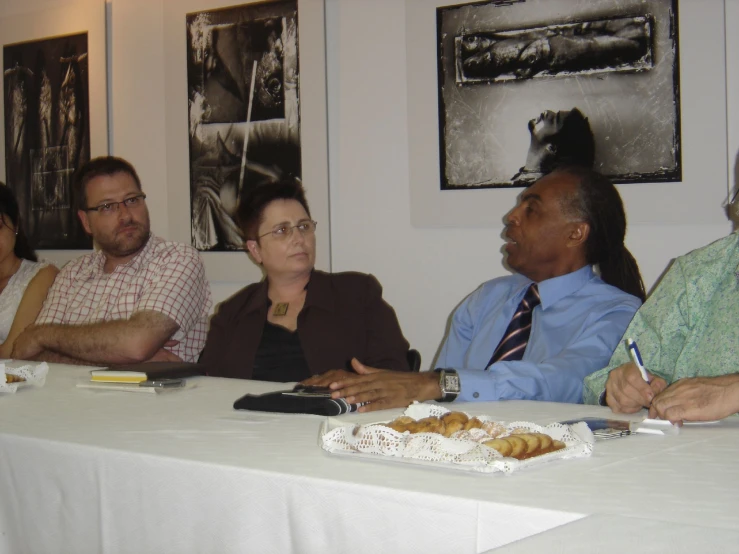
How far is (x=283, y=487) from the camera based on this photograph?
1.23 m

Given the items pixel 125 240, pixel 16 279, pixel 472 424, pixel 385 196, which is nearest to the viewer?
pixel 472 424

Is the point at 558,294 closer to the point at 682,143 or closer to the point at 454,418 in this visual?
the point at 682,143

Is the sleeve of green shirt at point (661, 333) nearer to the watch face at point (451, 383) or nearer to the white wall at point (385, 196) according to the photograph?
the watch face at point (451, 383)

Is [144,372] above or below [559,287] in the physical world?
below

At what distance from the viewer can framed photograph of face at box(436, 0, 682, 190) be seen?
282 cm

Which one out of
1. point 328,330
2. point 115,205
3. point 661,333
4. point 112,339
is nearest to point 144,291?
point 112,339

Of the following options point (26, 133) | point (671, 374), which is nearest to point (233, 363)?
point (671, 374)

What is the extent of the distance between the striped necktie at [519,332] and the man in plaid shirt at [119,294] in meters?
A: 1.22

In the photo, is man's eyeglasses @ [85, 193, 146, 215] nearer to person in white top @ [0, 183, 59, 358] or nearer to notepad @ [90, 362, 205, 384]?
person in white top @ [0, 183, 59, 358]

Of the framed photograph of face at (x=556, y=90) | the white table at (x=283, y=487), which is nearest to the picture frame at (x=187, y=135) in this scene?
the framed photograph of face at (x=556, y=90)

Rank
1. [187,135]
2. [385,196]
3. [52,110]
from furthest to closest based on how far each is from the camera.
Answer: [52,110], [187,135], [385,196]

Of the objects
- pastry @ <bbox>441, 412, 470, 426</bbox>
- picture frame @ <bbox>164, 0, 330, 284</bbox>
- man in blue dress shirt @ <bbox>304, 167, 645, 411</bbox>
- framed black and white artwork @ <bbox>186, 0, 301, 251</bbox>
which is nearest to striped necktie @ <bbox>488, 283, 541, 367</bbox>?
man in blue dress shirt @ <bbox>304, 167, 645, 411</bbox>

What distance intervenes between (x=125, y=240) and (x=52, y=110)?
1614 millimetres

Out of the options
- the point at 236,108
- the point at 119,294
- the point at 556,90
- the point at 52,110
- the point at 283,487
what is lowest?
the point at 283,487
